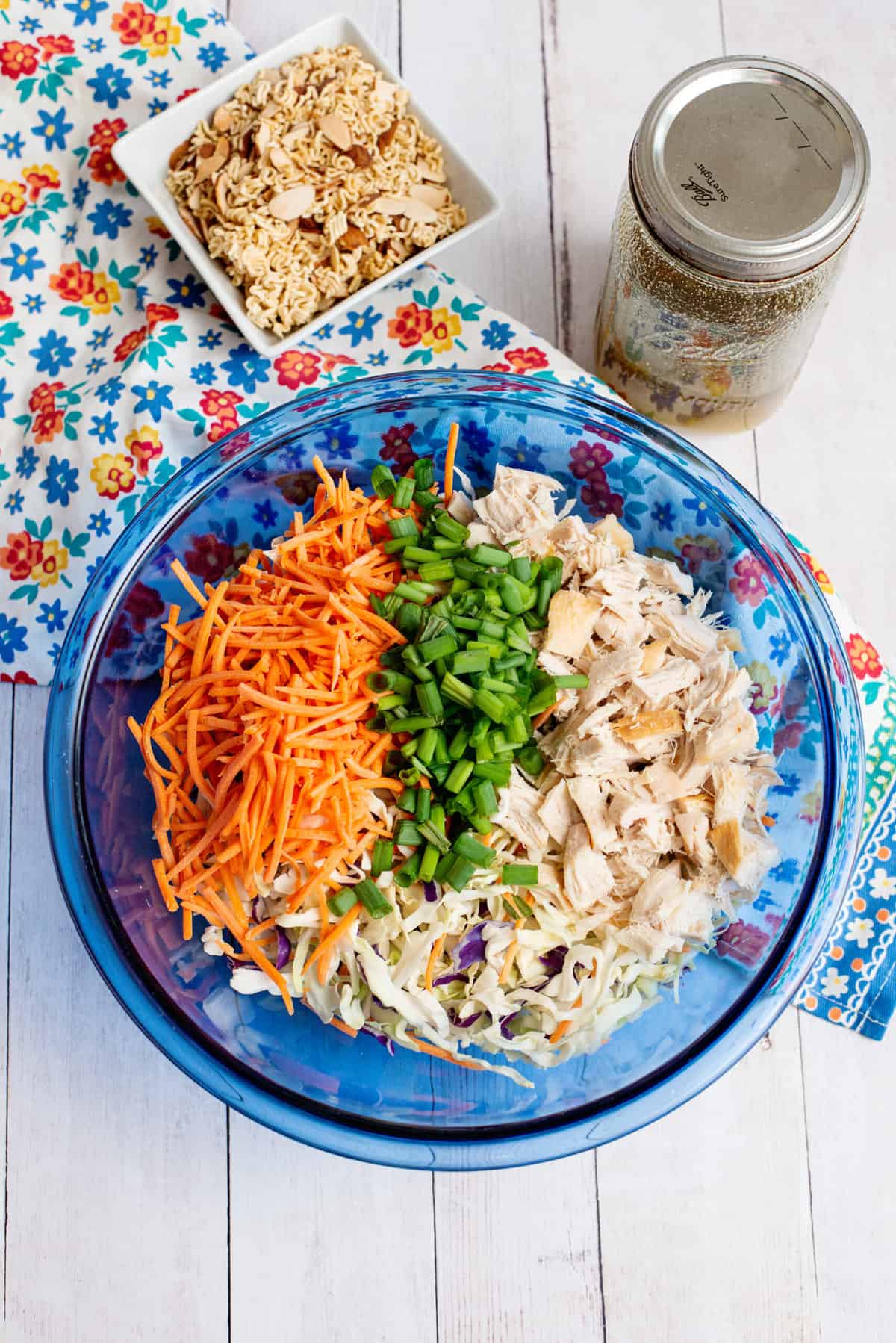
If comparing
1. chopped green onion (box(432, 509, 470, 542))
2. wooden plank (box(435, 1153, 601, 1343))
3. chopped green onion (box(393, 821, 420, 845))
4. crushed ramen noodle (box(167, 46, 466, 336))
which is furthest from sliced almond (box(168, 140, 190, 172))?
wooden plank (box(435, 1153, 601, 1343))

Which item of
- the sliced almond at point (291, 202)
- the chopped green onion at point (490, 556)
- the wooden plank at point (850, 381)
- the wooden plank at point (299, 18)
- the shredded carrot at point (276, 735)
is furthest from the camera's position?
the wooden plank at point (299, 18)

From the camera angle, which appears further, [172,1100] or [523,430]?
[172,1100]

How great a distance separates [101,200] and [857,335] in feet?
4.39

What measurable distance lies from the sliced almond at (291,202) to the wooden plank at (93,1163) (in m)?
0.92

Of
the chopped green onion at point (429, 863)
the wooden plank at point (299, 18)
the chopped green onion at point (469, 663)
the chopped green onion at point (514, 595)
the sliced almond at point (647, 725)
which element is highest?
the wooden plank at point (299, 18)

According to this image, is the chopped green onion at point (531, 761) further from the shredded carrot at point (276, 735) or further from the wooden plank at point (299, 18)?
the wooden plank at point (299, 18)

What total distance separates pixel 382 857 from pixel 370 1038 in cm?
32

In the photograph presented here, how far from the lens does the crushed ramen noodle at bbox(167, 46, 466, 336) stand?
169cm

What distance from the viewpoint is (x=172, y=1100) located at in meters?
1.73

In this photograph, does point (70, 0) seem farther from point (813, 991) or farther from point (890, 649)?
point (813, 991)

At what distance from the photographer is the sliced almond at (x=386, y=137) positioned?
175 centimetres

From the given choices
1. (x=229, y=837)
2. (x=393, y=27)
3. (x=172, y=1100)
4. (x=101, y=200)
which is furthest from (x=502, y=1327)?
(x=393, y=27)

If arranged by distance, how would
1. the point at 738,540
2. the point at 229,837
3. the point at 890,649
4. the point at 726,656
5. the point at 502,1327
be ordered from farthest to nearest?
the point at 890,649, the point at 502,1327, the point at 738,540, the point at 726,656, the point at 229,837

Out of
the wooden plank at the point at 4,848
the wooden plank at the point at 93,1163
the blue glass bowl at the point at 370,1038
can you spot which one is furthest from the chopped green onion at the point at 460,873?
the wooden plank at the point at 4,848
